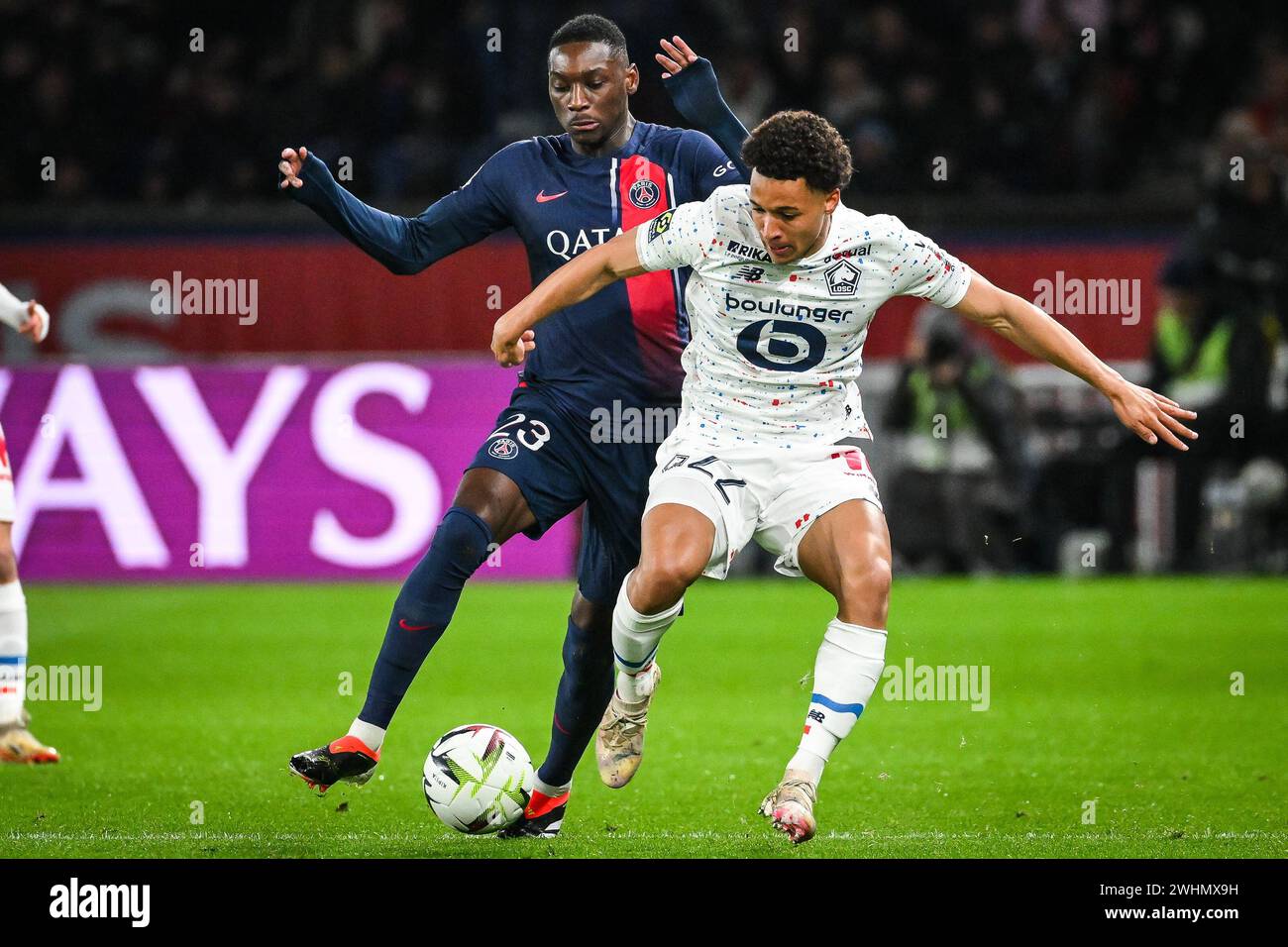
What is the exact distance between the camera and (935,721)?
8297 millimetres

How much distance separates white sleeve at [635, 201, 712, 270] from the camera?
5578 mm

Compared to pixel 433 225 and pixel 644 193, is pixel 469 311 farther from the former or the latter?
pixel 644 193

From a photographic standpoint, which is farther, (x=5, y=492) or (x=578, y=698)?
(x=5, y=492)

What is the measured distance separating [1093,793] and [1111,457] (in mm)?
7208

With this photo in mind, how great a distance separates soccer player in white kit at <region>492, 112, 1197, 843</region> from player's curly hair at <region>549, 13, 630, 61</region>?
0.76 meters

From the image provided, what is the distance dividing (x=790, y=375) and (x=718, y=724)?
2.84m

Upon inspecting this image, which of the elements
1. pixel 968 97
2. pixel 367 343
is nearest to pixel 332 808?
pixel 367 343

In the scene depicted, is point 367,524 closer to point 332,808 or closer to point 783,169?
point 332,808

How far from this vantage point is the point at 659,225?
563cm

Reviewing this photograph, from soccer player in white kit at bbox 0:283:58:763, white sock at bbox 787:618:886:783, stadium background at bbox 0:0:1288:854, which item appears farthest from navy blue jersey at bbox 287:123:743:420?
stadium background at bbox 0:0:1288:854

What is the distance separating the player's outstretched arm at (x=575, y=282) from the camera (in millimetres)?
5566

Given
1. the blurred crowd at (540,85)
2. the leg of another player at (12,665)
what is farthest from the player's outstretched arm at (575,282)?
the blurred crowd at (540,85)

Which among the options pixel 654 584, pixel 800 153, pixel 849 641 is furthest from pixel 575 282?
pixel 849 641

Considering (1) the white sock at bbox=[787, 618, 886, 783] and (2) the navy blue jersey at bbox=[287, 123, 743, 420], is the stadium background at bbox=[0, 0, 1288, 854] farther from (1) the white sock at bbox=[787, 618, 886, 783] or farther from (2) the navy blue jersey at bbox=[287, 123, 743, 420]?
(1) the white sock at bbox=[787, 618, 886, 783]
